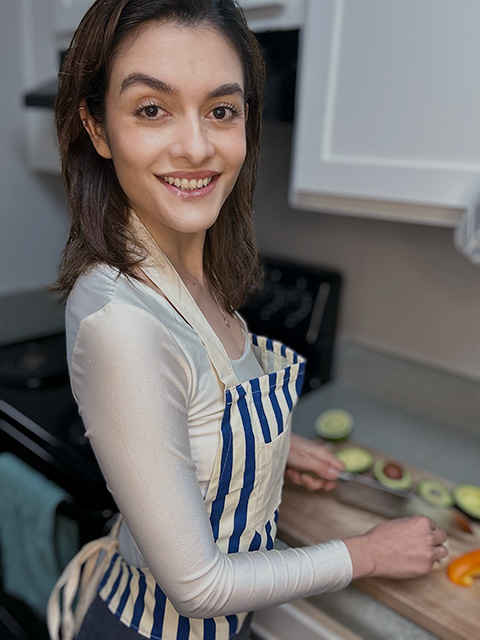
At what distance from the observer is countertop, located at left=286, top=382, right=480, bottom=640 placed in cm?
78

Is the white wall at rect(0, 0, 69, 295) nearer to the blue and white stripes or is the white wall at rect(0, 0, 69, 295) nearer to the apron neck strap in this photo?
the apron neck strap

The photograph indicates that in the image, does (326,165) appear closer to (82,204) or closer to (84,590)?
(82,204)

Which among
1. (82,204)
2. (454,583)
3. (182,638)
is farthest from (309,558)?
(82,204)

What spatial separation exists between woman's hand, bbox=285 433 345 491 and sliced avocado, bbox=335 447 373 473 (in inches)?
4.1

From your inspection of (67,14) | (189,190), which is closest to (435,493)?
(189,190)

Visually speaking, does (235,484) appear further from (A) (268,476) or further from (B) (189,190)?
(B) (189,190)

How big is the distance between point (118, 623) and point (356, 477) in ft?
1.39

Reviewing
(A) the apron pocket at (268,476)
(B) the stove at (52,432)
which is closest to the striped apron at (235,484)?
(A) the apron pocket at (268,476)

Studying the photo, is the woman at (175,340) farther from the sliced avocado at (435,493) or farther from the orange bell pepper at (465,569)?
the sliced avocado at (435,493)

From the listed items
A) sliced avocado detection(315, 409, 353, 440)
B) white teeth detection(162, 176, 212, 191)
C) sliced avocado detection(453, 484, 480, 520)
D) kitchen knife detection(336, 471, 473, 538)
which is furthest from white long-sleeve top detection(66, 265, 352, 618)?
sliced avocado detection(315, 409, 353, 440)

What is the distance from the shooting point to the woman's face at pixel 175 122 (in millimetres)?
467

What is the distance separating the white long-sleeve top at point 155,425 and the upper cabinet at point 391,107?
1.68ft

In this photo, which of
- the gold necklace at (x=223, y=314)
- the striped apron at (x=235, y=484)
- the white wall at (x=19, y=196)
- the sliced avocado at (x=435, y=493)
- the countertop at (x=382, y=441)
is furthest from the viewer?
the white wall at (x=19, y=196)

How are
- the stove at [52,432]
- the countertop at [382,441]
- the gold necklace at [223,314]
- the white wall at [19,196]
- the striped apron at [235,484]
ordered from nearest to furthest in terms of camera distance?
the striped apron at [235,484] < the gold necklace at [223,314] < the countertop at [382,441] < the stove at [52,432] < the white wall at [19,196]
